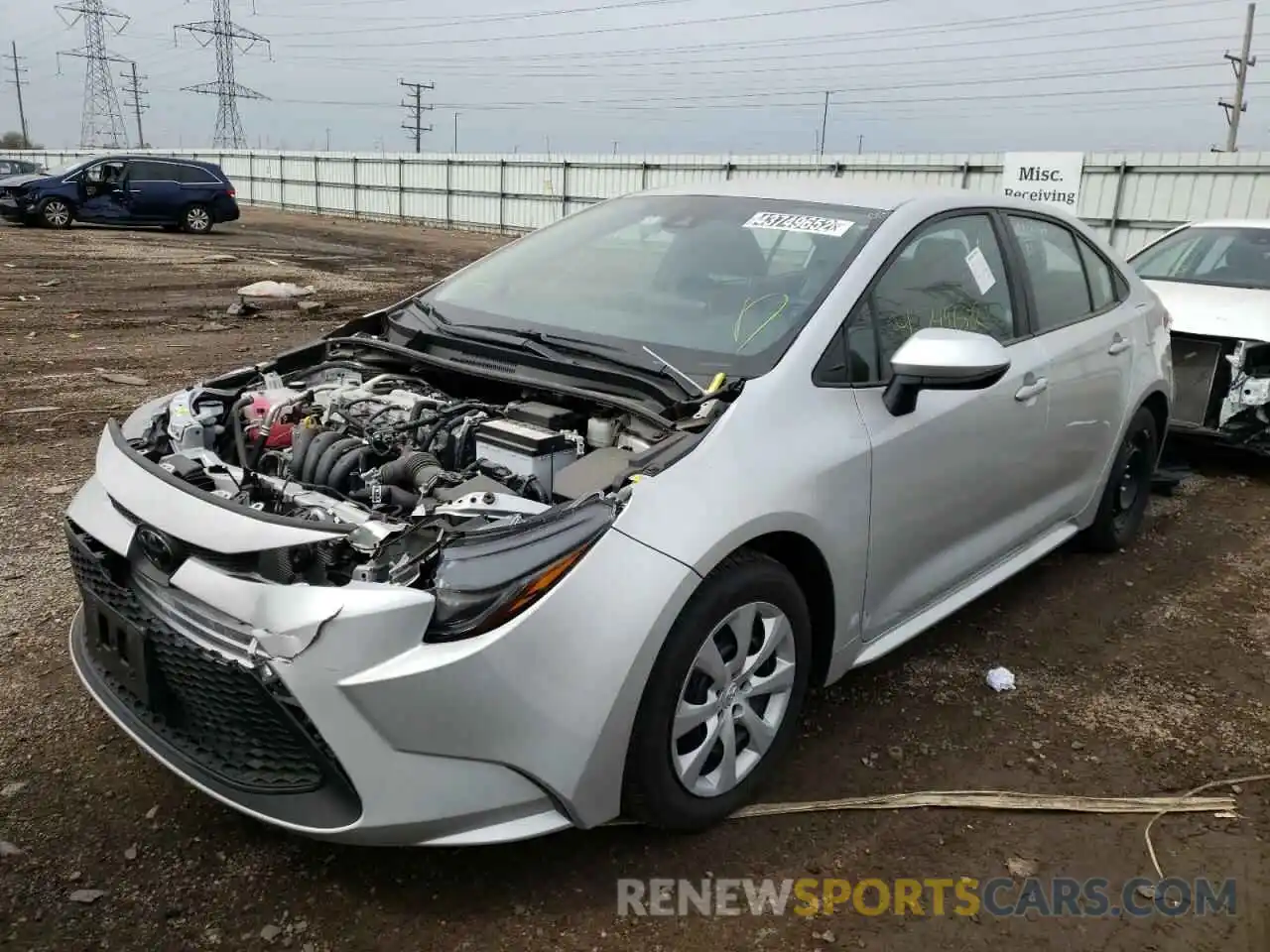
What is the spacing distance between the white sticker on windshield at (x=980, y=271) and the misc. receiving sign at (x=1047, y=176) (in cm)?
1493

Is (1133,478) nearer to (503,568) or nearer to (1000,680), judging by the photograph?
(1000,680)

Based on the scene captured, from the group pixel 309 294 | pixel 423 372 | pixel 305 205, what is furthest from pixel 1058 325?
pixel 305 205

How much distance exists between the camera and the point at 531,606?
2117mm

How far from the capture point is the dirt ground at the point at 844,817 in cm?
234

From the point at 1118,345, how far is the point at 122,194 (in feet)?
74.9

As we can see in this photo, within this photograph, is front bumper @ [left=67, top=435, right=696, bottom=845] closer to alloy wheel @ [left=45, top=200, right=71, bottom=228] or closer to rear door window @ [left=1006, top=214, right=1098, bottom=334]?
rear door window @ [left=1006, top=214, right=1098, bottom=334]

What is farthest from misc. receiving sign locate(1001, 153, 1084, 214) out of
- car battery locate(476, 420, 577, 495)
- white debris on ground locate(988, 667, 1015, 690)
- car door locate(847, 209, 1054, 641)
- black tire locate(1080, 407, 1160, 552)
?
car battery locate(476, 420, 577, 495)

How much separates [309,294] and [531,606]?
12.0m

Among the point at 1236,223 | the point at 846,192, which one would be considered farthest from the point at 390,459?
the point at 1236,223

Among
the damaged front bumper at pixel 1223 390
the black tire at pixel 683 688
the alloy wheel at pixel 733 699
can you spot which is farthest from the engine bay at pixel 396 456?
the damaged front bumper at pixel 1223 390

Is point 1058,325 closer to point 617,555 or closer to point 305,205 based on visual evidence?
point 617,555

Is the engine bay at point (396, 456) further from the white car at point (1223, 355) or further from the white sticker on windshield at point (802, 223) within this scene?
the white car at point (1223, 355)

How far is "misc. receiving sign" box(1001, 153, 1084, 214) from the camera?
17.1m

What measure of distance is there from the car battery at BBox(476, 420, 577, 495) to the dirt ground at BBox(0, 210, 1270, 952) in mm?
967
